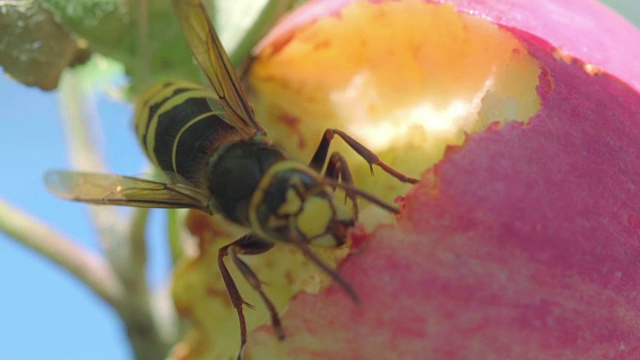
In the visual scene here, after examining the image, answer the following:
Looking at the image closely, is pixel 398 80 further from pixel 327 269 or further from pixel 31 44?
pixel 31 44

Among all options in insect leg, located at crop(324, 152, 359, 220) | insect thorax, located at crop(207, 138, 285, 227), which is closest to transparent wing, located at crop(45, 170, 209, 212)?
insect thorax, located at crop(207, 138, 285, 227)

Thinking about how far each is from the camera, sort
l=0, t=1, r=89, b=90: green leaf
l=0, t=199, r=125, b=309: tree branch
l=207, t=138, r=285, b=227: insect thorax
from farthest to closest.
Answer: l=0, t=199, r=125, b=309: tree branch, l=0, t=1, r=89, b=90: green leaf, l=207, t=138, r=285, b=227: insect thorax

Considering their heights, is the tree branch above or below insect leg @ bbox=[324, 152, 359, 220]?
below

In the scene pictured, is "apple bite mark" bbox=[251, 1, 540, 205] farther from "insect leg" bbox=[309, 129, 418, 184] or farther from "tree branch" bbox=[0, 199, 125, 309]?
"tree branch" bbox=[0, 199, 125, 309]

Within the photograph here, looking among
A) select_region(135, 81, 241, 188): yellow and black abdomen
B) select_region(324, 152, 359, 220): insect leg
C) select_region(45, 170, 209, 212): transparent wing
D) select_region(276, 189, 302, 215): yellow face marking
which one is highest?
select_region(324, 152, 359, 220): insect leg

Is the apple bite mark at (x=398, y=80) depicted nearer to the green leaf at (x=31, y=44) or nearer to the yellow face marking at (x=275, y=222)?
the yellow face marking at (x=275, y=222)

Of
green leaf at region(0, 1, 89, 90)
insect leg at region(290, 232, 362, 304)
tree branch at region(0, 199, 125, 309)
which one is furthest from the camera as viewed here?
tree branch at region(0, 199, 125, 309)

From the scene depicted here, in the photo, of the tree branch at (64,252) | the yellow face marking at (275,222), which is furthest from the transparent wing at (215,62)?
the tree branch at (64,252)
